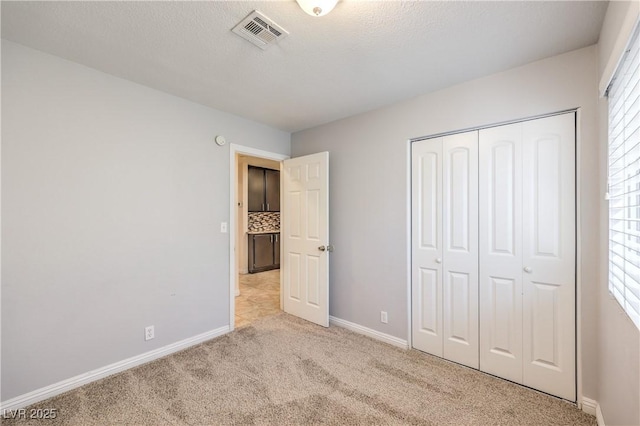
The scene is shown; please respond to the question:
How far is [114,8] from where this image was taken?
4.87 feet

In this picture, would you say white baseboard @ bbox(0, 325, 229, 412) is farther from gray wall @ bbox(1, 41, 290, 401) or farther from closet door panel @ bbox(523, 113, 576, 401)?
closet door panel @ bbox(523, 113, 576, 401)

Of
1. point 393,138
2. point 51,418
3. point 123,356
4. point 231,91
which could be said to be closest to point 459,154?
point 393,138

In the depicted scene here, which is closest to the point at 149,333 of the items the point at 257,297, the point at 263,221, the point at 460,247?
the point at 257,297

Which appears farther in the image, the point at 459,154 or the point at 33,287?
the point at 459,154

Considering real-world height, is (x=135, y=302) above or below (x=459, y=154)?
below

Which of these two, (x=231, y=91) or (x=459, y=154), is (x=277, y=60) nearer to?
(x=231, y=91)

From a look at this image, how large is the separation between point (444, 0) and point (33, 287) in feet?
9.91

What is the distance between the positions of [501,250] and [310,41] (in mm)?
2048

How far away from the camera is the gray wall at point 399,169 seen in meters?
1.78

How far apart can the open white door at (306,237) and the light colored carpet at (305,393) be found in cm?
72

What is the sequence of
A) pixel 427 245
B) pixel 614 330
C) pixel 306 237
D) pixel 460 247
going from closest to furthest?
pixel 614 330 < pixel 460 247 < pixel 427 245 < pixel 306 237

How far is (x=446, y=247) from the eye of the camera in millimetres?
2434

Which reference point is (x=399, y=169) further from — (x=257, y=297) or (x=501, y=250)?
(x=257, y=297)

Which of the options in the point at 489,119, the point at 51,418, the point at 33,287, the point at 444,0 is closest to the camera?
the point at 444,0
